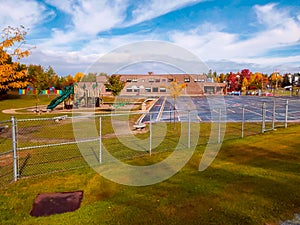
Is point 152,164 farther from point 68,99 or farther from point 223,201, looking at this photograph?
point 68,99

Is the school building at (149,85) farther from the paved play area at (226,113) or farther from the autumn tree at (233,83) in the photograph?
the autumn tree at (233,83)

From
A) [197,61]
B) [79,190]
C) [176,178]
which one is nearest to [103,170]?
[79,190]

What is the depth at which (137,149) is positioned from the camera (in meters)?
11.6

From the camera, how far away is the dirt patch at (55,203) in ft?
18.3

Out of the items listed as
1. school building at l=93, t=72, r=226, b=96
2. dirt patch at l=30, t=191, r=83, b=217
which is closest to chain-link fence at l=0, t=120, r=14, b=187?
dirt patch at l=30, t=191, r=83, b=217

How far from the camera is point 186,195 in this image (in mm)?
6223

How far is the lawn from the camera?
5164 mm

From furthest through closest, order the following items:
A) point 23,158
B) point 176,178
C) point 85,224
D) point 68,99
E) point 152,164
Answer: point 68,99 < point 23,158 < point 152,164 < point 176,178 < point 85,224

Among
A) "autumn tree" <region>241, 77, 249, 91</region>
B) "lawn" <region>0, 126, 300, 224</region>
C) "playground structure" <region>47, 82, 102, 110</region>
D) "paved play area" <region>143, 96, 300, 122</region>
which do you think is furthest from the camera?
"autumn tree" <region>241, 77, 249, 91</region>

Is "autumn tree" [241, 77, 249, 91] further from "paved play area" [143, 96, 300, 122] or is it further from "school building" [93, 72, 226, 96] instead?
"paved play area" [143, 96, 300, 122]

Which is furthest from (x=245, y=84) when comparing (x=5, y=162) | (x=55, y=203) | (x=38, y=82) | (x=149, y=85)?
(x=55, y=203)

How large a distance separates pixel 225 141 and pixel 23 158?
30.4ft

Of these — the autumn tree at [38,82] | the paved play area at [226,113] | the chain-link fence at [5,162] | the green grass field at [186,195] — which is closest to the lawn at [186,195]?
the green grass field at [186,195]

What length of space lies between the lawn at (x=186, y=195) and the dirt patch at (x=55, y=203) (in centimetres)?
16
